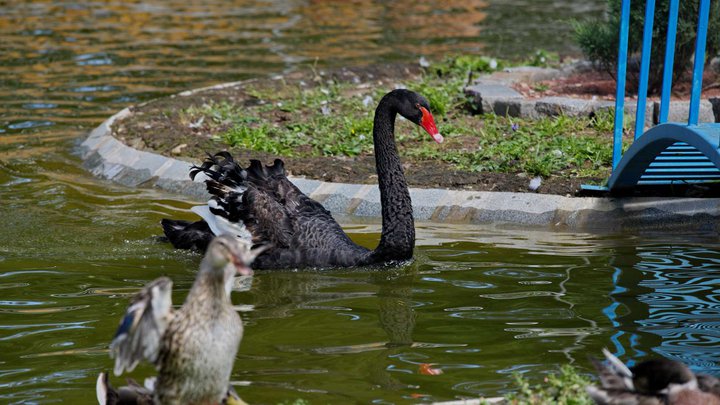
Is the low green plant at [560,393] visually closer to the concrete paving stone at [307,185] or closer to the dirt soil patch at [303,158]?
the dirt soil patch at [303,158]

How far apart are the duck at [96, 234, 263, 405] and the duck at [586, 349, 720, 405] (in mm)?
1412

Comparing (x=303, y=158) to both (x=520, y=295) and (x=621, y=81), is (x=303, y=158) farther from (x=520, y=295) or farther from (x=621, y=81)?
(x=520, y=295)

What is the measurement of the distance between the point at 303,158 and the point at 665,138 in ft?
12.0

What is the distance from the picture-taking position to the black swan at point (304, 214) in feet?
23.9

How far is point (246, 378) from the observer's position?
5285 mm

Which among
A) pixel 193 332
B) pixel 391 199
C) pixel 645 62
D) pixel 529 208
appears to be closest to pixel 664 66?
pixel 645 62

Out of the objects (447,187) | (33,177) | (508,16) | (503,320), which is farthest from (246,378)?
(508,16)

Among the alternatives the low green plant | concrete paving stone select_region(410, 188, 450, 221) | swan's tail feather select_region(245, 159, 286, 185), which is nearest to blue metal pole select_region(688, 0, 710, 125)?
concrete paving stone select_region(410, 188, 450, 221)

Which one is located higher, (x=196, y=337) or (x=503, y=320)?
(x=196, y=337)

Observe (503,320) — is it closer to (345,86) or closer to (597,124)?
(597,124)

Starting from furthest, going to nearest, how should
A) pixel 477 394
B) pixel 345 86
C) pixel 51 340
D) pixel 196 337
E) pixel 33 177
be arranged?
pixel 345 86 → pixel 33 177 → pixel 51 340 → pixel 477 394 → pixel 196 337

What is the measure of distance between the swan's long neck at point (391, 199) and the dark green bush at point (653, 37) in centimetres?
453

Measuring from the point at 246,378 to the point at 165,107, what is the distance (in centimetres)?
761

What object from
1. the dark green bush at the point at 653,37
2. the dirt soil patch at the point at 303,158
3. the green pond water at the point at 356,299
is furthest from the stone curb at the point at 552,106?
the green pond water at the point at 356,299
